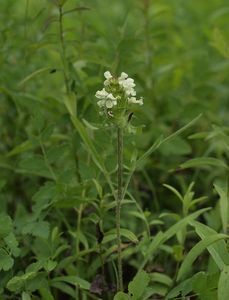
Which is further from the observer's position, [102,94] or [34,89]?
[34,89]

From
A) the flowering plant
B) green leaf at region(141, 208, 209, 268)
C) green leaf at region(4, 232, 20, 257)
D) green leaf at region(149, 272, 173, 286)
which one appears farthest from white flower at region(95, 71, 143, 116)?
green leaf at region(149, 272, 173, 286)

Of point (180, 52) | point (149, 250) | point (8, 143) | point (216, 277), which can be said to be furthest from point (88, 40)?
point (216, 277)

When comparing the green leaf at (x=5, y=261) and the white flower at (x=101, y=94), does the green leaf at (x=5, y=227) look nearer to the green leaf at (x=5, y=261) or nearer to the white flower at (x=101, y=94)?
the green leaf at (x=5, y=261)

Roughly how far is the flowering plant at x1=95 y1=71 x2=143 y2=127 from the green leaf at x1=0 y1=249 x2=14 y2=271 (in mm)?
477

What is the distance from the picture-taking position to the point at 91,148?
Result: 156 cm

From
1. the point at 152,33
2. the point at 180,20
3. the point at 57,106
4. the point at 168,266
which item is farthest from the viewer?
the point at 180,20

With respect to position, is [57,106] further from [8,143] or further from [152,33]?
[152,33]

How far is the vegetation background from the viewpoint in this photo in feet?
5.50

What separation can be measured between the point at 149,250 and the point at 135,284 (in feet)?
0.54

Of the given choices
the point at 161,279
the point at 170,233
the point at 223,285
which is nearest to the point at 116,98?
the point at 170,233

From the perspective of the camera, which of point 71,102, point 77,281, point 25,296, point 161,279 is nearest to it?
point 25,296

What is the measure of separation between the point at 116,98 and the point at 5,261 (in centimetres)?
54

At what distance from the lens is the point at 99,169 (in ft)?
6.14

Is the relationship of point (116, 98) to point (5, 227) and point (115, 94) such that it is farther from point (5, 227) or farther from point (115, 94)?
point (5, 227)
